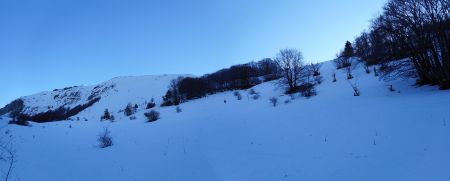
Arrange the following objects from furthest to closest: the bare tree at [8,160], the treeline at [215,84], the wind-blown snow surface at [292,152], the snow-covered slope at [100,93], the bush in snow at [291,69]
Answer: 1. the snow-covered slope at [100,93]
2. the treeline at [215,84]
3. the bush in snow at [291,69]
4. the bare tree at [8,160]
5. the wind-blown snow surface at [292,152]

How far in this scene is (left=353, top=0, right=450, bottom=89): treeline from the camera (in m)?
17.0

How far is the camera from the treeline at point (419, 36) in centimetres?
1695

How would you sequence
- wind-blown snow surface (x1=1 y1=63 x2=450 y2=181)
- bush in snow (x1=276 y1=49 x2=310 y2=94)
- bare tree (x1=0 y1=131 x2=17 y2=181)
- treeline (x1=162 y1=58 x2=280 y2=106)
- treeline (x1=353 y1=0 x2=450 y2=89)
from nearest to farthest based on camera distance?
wind-blown snow surface (x1=1 y1=63 x2=450 y2=181) → bare tree (x1=0 y1=131 x2=17 y2=181) → treeline (x1=353 y1=0 x2=450 y2=89) → bush in snow (x1=276 y1=49 x2=310 y2=94) → treeline (x1=162 y1=58 x2=280 y2=106)

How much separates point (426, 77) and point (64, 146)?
2186 cm

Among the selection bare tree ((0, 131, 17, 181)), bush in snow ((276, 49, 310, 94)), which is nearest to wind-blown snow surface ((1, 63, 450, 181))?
bare tree ((0, 131, 17, 181))

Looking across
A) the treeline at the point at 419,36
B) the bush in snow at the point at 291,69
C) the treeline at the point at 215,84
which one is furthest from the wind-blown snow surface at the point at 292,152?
the treeline at the point at 215,84

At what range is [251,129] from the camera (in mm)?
13586

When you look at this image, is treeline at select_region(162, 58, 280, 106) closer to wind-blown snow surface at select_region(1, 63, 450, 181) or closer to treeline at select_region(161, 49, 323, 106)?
treeline at select_region(161, 49, 323, 106)

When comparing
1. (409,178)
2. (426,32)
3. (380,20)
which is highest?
(380,20)

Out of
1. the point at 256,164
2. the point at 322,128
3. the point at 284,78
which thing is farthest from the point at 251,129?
the point at 284,78

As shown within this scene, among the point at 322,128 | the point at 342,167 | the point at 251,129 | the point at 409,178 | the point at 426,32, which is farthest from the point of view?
the point at 426,32

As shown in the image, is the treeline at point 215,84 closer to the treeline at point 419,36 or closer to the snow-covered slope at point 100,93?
the treeline at point 419,36

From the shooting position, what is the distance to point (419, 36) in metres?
17.5

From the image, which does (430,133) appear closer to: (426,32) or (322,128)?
(322,128)
